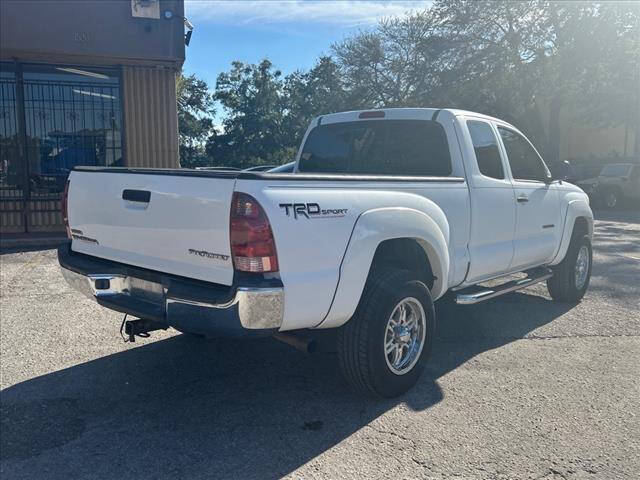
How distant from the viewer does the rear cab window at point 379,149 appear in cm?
523

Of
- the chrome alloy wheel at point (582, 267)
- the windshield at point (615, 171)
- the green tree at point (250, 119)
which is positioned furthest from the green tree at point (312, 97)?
the chrome alloy wheel at point (582, 267)

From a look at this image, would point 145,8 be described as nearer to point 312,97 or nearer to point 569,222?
point 569,222

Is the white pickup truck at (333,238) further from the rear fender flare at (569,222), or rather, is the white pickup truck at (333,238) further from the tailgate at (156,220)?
the rear fender flare at (569,222)

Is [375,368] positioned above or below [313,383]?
above

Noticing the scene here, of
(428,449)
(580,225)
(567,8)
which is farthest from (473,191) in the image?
(567,8)

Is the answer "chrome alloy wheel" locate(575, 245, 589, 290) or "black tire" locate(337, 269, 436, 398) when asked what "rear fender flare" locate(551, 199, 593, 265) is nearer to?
"chrome alloy wheel" locate(575, 245, 589, 290)

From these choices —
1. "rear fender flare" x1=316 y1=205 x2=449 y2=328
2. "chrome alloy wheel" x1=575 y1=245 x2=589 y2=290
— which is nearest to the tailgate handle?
"rear fender flare" x1=316 y1=205 x2=449 y2=328

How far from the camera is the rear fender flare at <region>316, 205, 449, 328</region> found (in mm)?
3738

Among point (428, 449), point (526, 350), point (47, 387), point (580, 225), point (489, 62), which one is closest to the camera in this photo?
point (428, 449)

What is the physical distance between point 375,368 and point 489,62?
2593cm

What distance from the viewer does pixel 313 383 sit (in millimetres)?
4617

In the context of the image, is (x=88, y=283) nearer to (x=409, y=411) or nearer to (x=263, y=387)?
(x=263, y=387)

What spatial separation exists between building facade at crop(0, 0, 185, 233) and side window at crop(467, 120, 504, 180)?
735 centimetres

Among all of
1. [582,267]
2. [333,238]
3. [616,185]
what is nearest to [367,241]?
[333,238]
